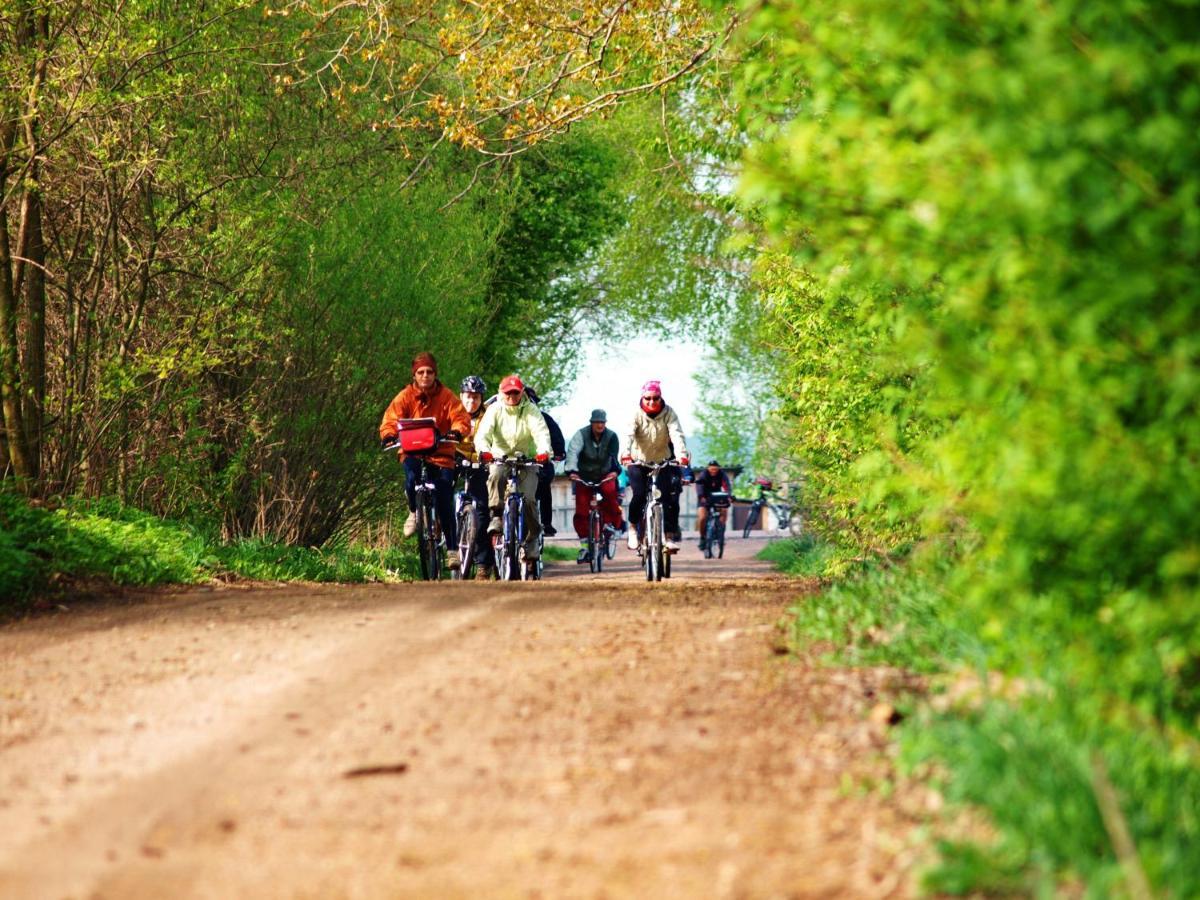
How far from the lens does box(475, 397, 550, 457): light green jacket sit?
1639 centimetres

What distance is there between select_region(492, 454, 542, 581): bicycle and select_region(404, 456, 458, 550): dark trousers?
1.74 ft

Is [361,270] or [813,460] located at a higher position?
[361,270]

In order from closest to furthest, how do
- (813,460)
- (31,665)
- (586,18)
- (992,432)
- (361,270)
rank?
(992,432) < (31,665) < (586,18) < (813,460) < (361,270)

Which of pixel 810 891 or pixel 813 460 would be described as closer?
pixel 810 891

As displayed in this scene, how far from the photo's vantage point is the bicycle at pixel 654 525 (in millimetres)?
16422

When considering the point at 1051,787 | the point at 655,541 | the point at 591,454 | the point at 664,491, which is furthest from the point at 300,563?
the point at 1051,787

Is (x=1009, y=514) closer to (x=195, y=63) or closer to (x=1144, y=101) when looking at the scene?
A: (x=1144, y=101)

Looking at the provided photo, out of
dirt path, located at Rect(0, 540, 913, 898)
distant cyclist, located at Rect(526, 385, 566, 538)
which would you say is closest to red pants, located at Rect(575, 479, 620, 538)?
distant cyclist, located at Rect(526, 385, 566, 538)

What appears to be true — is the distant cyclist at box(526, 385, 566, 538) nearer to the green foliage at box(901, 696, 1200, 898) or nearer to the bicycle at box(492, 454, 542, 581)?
the bicycle at box(492, 454, 542, 581)

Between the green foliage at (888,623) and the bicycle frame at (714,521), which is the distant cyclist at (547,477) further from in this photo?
the bicycle frame at (714,521)

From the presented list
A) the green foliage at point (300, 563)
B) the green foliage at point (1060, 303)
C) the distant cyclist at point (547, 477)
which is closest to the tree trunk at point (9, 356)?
the green foliage at point (300, 563)

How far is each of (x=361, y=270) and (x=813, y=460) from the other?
19.2ft

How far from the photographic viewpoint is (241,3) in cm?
1502

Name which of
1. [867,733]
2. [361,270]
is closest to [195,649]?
[867,733]
